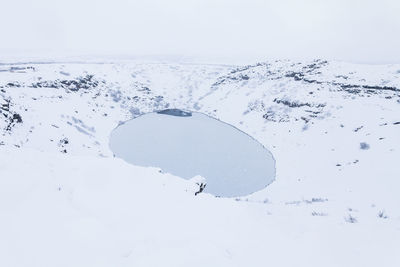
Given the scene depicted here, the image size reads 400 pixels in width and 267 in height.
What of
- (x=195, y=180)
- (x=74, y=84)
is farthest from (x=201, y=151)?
(x=74, y=84)

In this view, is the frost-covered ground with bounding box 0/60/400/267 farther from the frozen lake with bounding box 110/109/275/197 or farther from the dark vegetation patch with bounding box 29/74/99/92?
the frozen lake with bounding box 110/109/275/197

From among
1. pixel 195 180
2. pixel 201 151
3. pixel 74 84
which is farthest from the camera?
pixel 74 84

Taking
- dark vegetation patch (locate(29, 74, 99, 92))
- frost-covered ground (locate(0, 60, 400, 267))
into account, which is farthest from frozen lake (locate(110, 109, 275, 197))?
dark vegetation patch (locate(29, 74, 99, 92))

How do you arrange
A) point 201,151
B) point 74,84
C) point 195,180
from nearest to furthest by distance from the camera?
1. point 195,180
2. point 201,151
3. point 74,84

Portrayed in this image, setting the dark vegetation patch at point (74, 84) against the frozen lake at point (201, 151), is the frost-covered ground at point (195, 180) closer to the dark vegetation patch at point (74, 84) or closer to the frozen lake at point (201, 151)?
the dark vegetation patch at point (74, 84)

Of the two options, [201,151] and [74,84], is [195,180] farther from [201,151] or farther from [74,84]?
[74,84]

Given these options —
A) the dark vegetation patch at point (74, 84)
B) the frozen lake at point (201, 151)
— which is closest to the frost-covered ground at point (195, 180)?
the dark vegetation patch at point (74, 84)
